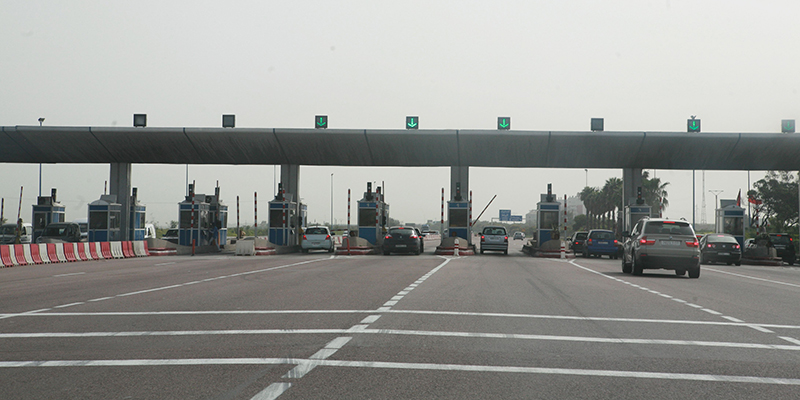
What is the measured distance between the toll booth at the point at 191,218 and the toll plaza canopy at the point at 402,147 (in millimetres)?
2847

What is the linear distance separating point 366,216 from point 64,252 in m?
16.9

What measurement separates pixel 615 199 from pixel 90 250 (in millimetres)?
83635

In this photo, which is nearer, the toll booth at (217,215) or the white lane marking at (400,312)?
the white lane marking at (400,312)

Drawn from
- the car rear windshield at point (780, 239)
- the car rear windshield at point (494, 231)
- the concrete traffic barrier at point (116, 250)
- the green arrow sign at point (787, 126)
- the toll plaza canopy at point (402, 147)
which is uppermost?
the green arrow sign at point (787, 126)

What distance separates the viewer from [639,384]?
225 inches

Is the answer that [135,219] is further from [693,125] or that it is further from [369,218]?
[693,125]

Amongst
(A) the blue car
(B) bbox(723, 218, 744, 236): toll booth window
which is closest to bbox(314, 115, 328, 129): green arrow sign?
(A) the blue car

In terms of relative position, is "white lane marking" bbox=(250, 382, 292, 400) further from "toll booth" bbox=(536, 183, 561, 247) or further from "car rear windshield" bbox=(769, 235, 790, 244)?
"car rear windshield" bbox=(769, 235, 790, 244)

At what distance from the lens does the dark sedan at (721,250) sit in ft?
107

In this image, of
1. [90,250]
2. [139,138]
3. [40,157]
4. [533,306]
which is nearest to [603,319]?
[533,306]

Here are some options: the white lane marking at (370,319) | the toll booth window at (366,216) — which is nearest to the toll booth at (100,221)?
the toll booth window at (366,216)

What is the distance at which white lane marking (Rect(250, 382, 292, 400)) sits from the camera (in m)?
5.07

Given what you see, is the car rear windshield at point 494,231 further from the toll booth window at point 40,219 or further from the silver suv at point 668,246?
the toll booth window at point 40,219

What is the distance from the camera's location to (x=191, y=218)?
132 feet
